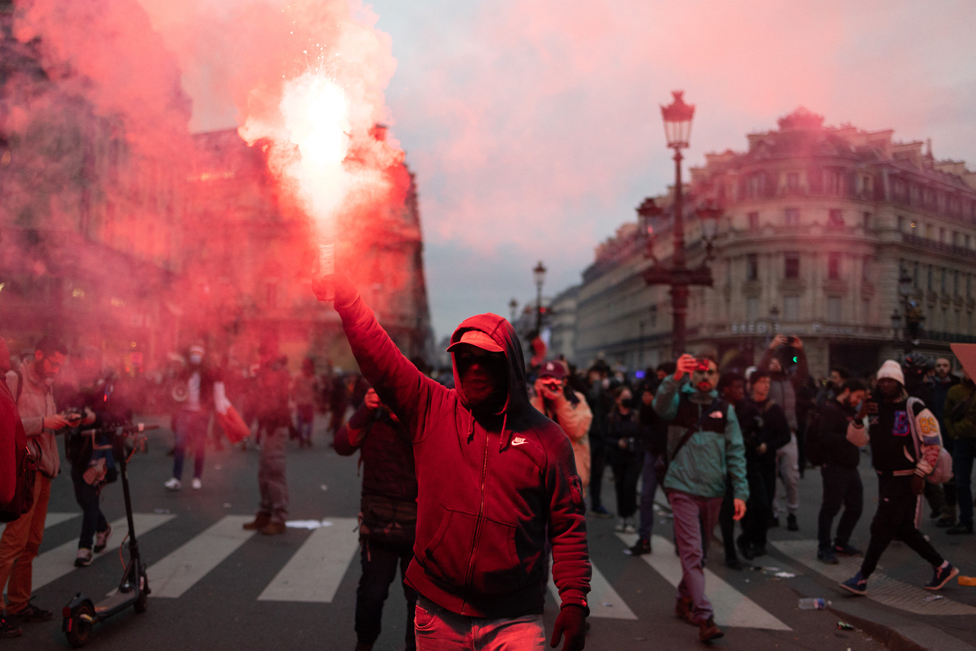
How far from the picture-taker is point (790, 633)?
4.94 meters

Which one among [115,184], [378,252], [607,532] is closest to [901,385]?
[607,532]

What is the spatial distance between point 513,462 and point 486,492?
0.48 feet

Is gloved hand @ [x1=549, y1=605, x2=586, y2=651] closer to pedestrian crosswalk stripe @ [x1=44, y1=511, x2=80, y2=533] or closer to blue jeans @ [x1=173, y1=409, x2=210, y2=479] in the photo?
pedestrian crosswalk stripe @ [x1=44, y1=511, x2=80, y2=533]

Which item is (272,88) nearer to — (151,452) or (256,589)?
(256,589)

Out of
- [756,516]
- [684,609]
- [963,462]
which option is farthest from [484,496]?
[963,462]

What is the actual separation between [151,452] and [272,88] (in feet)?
39.2

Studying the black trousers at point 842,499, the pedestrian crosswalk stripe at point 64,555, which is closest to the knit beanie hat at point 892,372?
the black trousers at point 842,499

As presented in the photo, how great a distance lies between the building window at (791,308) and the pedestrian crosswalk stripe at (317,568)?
49.8m

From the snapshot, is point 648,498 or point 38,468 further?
point 648,498

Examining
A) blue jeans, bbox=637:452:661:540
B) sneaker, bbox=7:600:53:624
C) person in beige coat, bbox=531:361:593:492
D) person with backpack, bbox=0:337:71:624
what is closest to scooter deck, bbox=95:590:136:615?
sneaker, bbox=7:600:53:624

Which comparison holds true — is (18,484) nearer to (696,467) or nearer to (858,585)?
(696,467)

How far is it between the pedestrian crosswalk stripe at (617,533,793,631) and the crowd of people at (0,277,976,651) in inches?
11.4

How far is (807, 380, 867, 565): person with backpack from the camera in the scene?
692 cm

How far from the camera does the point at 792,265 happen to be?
51719mm
